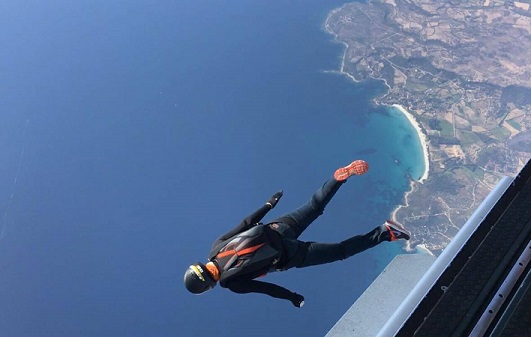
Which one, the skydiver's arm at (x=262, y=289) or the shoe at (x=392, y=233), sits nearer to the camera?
the skydiver's arm at (x=262, y=289)

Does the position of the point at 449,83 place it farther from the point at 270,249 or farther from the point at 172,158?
the point at 270,249

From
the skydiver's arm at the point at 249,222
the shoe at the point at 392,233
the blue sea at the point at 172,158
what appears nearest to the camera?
the skydiver's arm at the point at 249,222

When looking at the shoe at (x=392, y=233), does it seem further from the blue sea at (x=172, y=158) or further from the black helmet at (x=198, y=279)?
the blue sea at (x=172, y=158)

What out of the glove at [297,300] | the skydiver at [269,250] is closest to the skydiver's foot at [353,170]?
the skydiver at [269,250]

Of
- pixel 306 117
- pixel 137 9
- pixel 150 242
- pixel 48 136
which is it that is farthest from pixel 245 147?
pixel 137 9

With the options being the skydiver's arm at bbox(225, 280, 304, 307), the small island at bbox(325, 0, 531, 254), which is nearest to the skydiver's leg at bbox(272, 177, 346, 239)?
the skydiver's arm at bbox(225, 280, 304, 307)

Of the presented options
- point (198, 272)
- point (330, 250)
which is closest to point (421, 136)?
point (330, 250)
